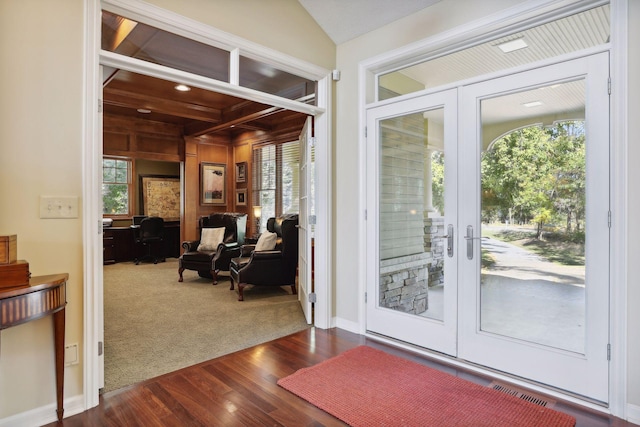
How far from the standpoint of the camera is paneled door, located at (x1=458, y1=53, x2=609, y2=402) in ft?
7.34

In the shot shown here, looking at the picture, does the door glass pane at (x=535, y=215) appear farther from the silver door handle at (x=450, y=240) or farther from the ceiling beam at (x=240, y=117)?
the ceiling beam at (x=240, y=117)

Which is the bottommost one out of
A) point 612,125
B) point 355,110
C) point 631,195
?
point 631,195

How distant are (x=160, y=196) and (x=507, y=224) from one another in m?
8.14

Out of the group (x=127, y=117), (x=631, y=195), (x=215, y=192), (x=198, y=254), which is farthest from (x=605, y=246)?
(x=127, y=117)

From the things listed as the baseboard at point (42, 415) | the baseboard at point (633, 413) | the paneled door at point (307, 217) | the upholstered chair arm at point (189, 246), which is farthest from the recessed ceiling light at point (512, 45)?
the upholstered chair arm at point (189, 246)

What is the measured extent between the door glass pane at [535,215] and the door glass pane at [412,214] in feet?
1.27

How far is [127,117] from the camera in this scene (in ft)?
23.9

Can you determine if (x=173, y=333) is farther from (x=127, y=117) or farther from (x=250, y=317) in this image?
(x=127, y=117)

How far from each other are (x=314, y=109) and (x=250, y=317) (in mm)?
2354

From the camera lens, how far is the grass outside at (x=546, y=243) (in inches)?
92.5

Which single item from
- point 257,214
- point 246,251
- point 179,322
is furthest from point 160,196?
point 179,322

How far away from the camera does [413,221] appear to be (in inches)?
127

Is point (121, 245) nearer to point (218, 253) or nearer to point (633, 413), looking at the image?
point (218, 253)

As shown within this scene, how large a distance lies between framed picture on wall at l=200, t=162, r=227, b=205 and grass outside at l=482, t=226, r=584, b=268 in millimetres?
6456
